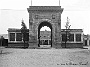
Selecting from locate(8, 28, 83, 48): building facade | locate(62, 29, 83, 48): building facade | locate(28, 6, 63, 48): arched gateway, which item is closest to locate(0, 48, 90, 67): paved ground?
locate(28, 6, 63, 48): arched gateway

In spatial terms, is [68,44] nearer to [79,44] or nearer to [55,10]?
[79,44]

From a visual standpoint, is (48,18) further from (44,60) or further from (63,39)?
(44,60)

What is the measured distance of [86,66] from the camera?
32.6 ft

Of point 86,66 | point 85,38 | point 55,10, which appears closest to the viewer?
point 86,66

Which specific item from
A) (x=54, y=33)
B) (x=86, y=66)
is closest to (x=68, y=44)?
(x=54, y=33)

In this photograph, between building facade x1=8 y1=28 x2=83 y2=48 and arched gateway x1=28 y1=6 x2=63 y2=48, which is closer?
arched gateway x1=28 y1=6 x2=63 y2=48

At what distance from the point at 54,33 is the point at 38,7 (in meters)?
7.05

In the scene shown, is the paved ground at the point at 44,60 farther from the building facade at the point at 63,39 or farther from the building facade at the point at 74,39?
the building facade at the point at 74,39

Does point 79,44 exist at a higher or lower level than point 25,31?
lower

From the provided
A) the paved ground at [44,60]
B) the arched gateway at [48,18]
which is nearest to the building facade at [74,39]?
the arched gateway at [48,18]

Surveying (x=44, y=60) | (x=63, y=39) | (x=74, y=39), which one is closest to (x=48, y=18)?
(x=63, y=39)

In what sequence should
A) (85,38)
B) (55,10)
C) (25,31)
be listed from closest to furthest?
(55,10)
(25,31)
(85,38)

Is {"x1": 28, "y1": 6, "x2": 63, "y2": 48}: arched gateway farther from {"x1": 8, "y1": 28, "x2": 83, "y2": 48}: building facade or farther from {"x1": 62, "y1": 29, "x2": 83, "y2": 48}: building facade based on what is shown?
{"x1": 62, "y1": 29, "x2": 83, "y2": 48}: building facade

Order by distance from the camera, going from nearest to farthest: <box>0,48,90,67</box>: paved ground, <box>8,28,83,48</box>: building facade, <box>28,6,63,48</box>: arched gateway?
<box>0,48,90,67</box>: paved ground → <box>28,6,63,48</box>: arched gateway → <box>8,28,83,48</box>: building facade
